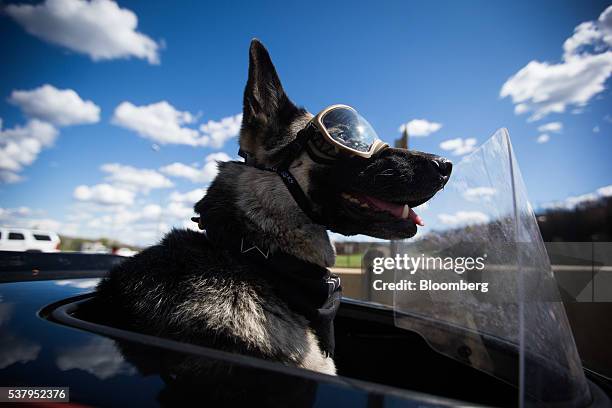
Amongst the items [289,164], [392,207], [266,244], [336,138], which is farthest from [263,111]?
[392,207]

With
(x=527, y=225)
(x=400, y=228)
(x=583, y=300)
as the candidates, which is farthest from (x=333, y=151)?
(x=583, y=300)

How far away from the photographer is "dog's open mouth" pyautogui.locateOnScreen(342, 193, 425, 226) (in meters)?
2.16

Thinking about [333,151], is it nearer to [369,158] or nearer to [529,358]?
[369,158]

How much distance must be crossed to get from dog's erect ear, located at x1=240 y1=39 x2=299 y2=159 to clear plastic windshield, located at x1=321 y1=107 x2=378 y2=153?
12.7 inches

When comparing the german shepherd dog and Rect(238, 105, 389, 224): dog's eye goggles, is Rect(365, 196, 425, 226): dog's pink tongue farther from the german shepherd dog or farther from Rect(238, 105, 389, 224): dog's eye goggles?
Rect(238, 105, 389, 224): dog's eye goggles

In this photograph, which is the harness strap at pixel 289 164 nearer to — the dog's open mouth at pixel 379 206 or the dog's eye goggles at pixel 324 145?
the dog's eye goggles at pixel 324 145

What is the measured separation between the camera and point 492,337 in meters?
1.51

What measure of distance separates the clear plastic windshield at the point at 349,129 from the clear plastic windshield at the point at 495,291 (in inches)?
22.2

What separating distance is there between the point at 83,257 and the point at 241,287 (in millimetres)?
2729

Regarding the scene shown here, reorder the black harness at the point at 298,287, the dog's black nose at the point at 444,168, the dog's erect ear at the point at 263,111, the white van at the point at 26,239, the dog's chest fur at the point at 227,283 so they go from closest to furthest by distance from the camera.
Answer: the dog's chest fur at the point at 227,283 < the black harness at the point at 298,287 < the dog's black nose at the point at 444,168 < the dog's erect ear at the point at 263,111 < the white van at the point at 26,239

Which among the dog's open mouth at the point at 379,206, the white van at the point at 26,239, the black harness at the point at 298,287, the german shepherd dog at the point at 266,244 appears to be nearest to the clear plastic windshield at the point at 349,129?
the german shepherd dog at the point at 266,244

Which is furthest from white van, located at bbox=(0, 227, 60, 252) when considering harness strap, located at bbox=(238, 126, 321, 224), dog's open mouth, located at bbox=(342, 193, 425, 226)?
dog's open mouth, located at bbox=(342, 193, 425, 226)

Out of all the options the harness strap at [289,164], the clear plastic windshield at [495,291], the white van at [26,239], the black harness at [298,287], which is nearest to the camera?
the clear plastic windshield at [495,291]

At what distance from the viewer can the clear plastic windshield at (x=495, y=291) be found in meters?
1.12
